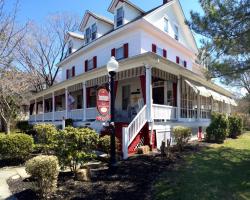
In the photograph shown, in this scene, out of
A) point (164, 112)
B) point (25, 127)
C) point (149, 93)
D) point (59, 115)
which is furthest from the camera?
point (25, 127)

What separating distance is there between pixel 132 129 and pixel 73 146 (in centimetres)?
451

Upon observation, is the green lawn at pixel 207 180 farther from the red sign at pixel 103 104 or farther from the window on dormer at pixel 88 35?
the window on dormer at pixel 88 35

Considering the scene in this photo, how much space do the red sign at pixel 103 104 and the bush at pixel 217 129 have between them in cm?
855

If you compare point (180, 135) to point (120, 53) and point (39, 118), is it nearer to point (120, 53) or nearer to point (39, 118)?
point (120, 53)

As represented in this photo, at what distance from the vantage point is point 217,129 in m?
15.5

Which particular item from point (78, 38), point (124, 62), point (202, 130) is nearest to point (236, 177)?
point (124, 62)

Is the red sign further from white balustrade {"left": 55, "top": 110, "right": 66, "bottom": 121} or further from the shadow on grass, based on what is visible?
white balustrade {"left": 55, "top": 110, "right": 66, "bottom": 121}

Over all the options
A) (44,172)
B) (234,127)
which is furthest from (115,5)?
(44,172)

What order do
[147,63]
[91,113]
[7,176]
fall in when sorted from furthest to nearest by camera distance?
[91,113], [147,63], [7,176]

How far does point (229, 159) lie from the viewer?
11.0 metres

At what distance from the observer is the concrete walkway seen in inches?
283

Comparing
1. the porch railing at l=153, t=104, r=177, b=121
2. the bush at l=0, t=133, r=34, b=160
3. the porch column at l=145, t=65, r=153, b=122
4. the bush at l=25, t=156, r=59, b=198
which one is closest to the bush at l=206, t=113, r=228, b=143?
the porch railing at l=153, t=104, r=177, b=121

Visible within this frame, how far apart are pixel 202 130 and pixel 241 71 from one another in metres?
8.59

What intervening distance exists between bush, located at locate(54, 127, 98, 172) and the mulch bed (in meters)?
0.57
